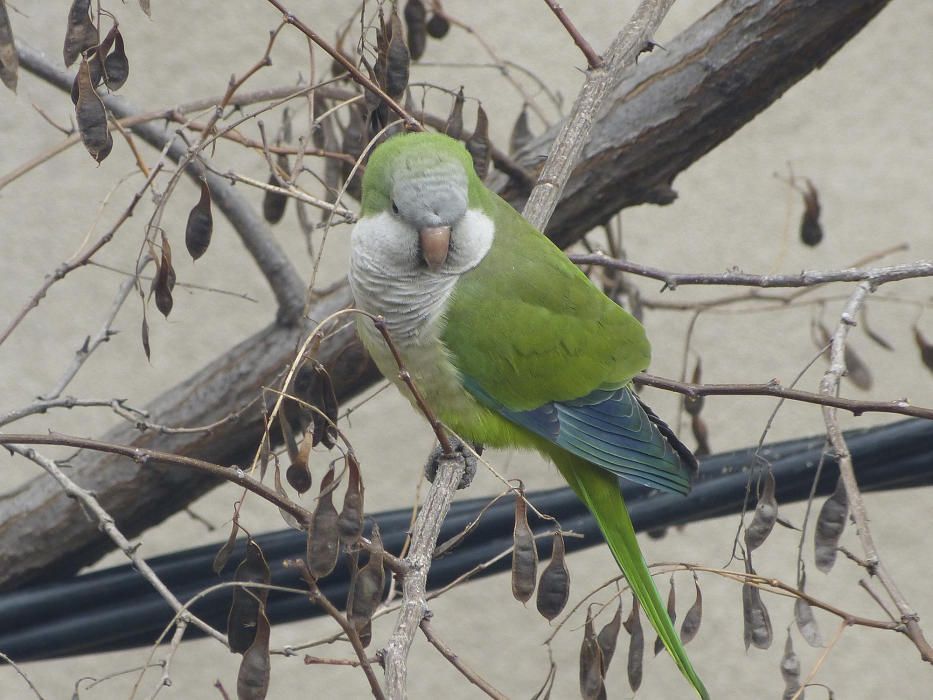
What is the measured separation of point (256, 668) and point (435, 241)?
0.65 metres

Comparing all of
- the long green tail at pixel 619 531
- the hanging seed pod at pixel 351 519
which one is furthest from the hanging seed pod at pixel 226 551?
the long green tail at pixel 619 531

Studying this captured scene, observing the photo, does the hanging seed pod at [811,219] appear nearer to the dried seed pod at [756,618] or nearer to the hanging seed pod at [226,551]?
the dried seed pod at [756,618]

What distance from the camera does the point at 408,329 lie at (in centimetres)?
161

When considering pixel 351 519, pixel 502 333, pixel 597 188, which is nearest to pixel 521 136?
pixel 597 188

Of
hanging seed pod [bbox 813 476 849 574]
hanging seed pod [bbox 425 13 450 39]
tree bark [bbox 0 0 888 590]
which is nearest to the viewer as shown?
hanging seed pod [bbox 813 476 849 574]

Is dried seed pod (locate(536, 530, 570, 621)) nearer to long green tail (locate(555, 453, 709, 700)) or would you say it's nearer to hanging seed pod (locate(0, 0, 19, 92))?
long green tail (locate(555, 453, 709, 700))

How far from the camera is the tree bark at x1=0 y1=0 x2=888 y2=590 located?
1.73 m

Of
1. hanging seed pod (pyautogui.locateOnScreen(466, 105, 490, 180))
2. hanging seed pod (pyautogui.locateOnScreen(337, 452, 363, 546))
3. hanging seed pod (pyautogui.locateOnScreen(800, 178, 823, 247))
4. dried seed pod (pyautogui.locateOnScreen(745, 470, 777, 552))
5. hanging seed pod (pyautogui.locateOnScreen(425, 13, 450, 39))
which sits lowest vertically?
hanging seed pod (pyautogui.locateOnScreen(337, 452, 363, 546))

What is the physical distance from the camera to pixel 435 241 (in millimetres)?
1478

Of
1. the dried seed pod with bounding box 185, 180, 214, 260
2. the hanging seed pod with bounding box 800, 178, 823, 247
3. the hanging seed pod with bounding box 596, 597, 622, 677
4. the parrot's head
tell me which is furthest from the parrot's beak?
the hanging seed pod with bounding box 800, 178, 823, 247

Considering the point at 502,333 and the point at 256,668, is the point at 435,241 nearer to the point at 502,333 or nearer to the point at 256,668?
the point at 502,333

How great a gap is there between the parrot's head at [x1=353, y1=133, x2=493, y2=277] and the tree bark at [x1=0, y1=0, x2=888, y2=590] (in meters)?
0.29

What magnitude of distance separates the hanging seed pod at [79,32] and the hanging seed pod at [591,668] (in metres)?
0.92

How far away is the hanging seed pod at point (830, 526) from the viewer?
4.15 feet
